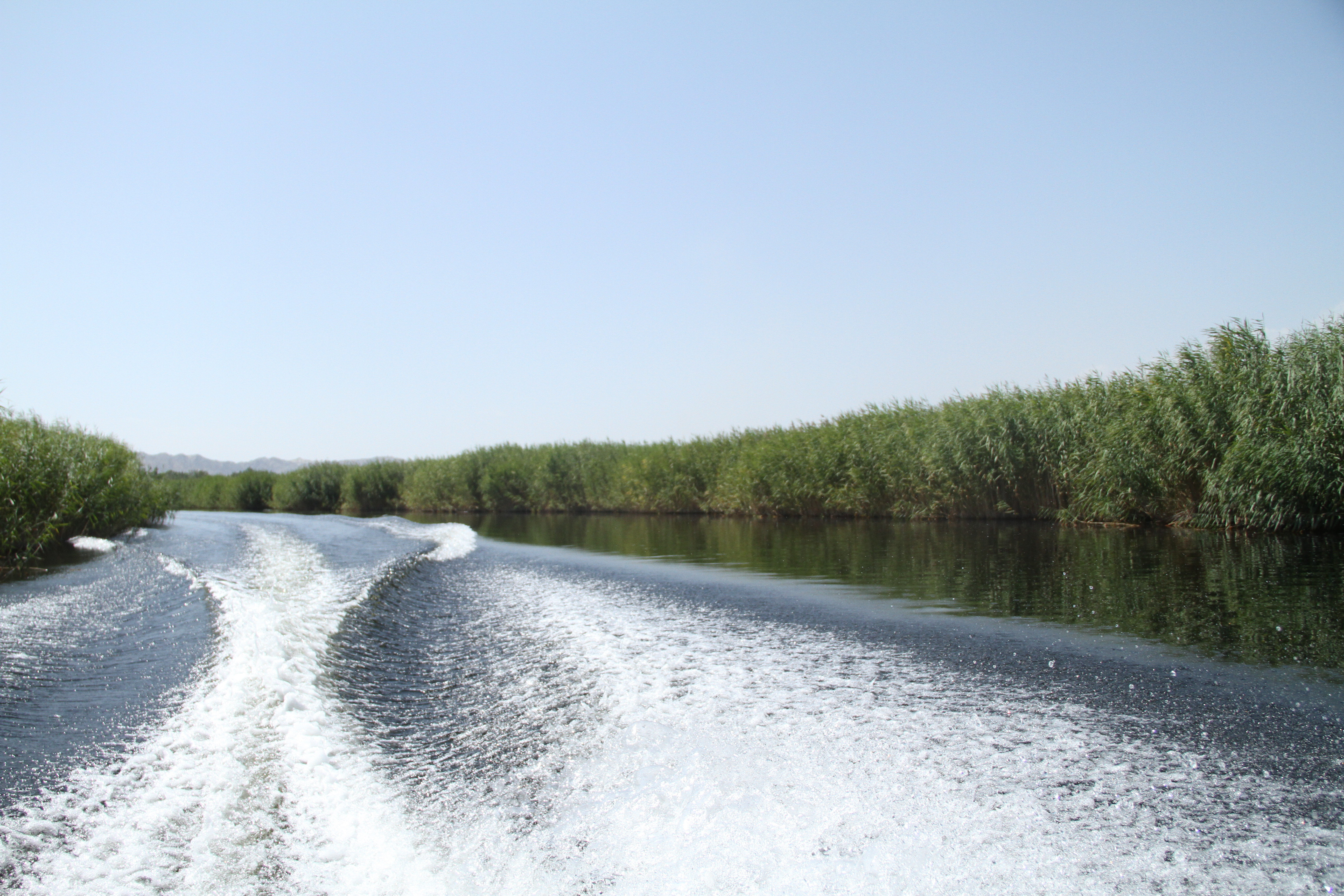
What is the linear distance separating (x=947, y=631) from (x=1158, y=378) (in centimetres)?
1087

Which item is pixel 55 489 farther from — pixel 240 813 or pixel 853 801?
pixel 853 801

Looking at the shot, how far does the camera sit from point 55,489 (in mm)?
11914

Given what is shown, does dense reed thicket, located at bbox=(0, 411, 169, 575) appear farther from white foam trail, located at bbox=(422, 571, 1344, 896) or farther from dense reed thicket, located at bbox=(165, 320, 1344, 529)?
dense reed thicket, located at bbox=(165, 320, 1344, 529)

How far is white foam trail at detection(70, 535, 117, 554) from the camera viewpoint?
1286cm

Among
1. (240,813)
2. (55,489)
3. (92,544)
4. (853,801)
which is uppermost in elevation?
(55,489)

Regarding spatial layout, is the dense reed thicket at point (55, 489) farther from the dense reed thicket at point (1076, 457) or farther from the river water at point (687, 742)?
the dense reed thicket at point (1076, 457)

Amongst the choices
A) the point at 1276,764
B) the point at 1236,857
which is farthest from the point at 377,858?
the point at 1276,764

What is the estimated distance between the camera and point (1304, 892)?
2223 millimetres

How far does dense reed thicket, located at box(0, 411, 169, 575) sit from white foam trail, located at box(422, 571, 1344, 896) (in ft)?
33.2

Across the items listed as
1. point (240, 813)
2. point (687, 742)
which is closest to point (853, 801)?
point (687, 742)

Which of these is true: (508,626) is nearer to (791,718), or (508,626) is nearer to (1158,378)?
(791,718)

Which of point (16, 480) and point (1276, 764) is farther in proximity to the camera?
point (16, 480)

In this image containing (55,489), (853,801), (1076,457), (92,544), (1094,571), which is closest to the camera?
(853,801)

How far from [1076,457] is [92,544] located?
18.1 m
